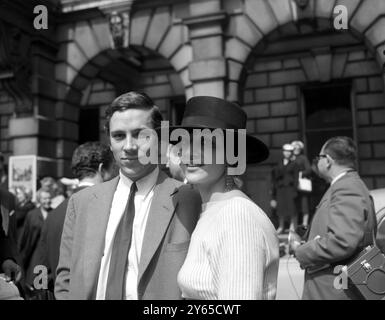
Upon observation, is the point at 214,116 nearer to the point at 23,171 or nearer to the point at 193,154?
the point at 193,154

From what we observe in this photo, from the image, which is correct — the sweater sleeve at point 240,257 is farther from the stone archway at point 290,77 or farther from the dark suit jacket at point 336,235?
the stone archway at point 290,77

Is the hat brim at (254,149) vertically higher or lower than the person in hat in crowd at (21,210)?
higher

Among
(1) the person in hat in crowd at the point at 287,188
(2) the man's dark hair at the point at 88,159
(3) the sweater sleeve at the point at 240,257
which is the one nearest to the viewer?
(3) the sweater sleeve at the point at 240,257

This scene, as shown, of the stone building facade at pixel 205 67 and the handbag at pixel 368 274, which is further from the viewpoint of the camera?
the stone building facade at pixel 205 67

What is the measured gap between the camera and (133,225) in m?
2.14

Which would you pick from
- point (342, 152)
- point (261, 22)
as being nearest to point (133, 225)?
point (342, 152)

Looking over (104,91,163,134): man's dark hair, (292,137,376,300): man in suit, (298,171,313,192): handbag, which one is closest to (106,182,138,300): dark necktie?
(104,91,163,134): man's dark hair

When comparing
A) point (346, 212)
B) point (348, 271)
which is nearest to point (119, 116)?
point (346, 212)

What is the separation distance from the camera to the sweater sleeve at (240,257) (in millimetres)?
1664

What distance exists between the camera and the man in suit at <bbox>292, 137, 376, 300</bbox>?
3.08 m

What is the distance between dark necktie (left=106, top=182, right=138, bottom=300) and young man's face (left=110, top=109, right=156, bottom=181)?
5.3 inches

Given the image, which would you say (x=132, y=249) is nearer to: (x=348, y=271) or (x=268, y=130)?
(x=348, y=271)

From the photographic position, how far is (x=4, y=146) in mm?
Result: 13531

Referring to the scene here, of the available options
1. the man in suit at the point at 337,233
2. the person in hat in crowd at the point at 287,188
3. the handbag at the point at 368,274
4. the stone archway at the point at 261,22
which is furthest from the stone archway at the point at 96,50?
the handbag at the point at 368,274
